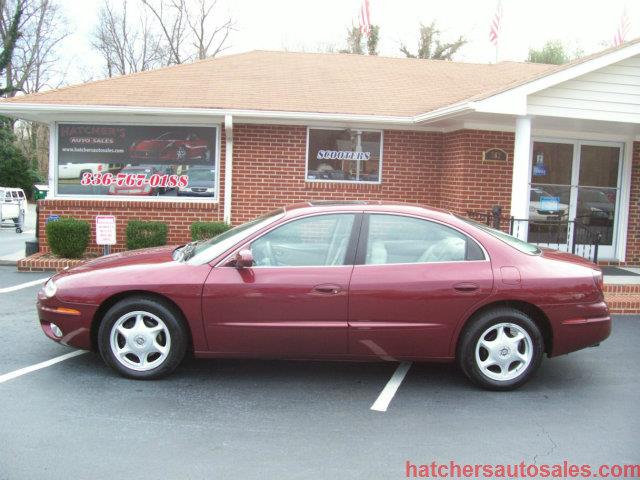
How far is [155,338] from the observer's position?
16.4 feet

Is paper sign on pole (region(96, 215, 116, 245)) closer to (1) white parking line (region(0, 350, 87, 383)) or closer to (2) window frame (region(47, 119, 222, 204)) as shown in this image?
(2) window frame (region(47, 119, 222, 204))

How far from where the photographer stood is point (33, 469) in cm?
360

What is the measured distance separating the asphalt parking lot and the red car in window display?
589 centimetres

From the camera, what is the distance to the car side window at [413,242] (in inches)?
200

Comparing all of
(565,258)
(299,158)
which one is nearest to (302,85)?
(299,158)

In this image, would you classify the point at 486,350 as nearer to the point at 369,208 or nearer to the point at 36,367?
the point at 369,208

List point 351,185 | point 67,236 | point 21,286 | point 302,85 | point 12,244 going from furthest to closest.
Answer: point 12,244 < point 302,85 < point 351,185 < point 67,236 < point 21,286

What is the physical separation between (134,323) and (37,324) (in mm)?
2379

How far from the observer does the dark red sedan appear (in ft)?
16.1

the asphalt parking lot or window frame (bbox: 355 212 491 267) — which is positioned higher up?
window frame (bbox: 355 212 491 267)

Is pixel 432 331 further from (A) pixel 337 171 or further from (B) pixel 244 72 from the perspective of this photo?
(B) pixel 244 72

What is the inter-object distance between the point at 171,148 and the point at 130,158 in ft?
2.46

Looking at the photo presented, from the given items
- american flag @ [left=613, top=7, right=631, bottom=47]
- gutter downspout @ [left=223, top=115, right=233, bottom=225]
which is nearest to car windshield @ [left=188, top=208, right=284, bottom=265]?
gutter downspout @ [left=223, top=115, right=233, bottom=225]

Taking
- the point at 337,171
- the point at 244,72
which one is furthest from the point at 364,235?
the point at 244,72
